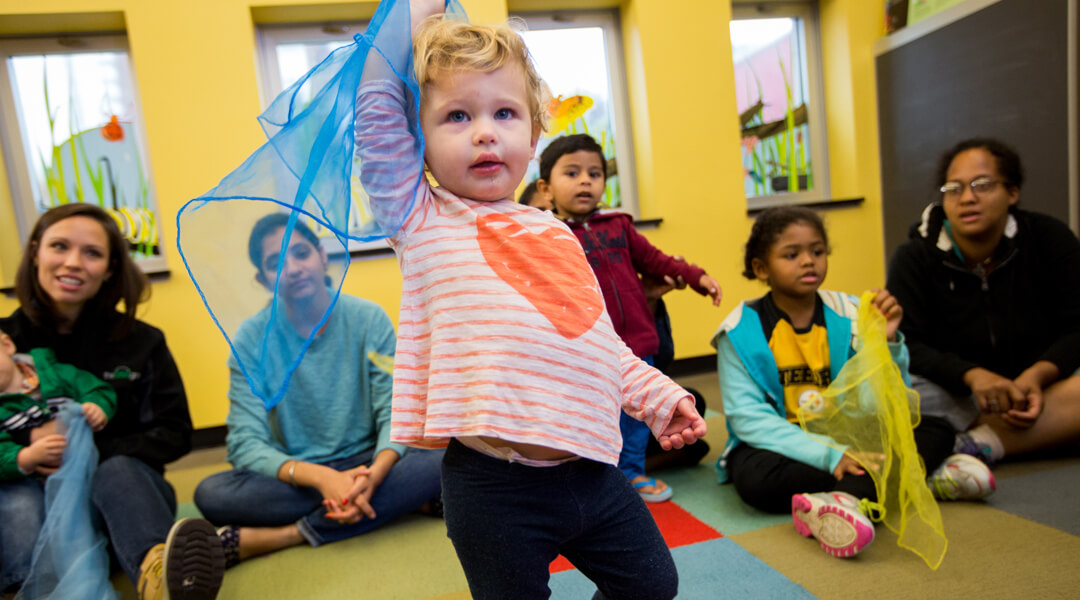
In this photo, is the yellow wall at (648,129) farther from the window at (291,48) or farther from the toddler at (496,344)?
the toddler at (496,344)

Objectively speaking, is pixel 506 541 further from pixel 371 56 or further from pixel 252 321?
pixel 371 56

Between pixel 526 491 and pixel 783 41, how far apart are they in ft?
12.5

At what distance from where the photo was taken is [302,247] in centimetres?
81

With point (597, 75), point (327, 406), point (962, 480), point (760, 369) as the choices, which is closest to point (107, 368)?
point (327, 406)

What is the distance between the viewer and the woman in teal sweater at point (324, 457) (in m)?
1.78

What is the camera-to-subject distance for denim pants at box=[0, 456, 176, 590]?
4.83ft

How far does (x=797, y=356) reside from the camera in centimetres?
185

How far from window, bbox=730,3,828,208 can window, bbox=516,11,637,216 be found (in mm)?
701

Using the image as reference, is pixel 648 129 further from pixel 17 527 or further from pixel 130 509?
pixel 17 527

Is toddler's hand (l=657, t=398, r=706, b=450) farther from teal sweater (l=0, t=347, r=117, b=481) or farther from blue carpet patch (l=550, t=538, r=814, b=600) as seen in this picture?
teal sweater (l=0, t=347, r=117, b=481)

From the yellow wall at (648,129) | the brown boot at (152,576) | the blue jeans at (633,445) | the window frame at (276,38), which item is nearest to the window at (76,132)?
the yellow wall at (648,129)

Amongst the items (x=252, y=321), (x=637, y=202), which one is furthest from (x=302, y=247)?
(x=637, y=202)

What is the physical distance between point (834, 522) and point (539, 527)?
895 millimetres

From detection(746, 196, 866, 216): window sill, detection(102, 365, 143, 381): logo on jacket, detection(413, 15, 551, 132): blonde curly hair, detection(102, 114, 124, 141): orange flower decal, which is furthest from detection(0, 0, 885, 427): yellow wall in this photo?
→ detection(413, 15, 551, 132): blonde curly hair
